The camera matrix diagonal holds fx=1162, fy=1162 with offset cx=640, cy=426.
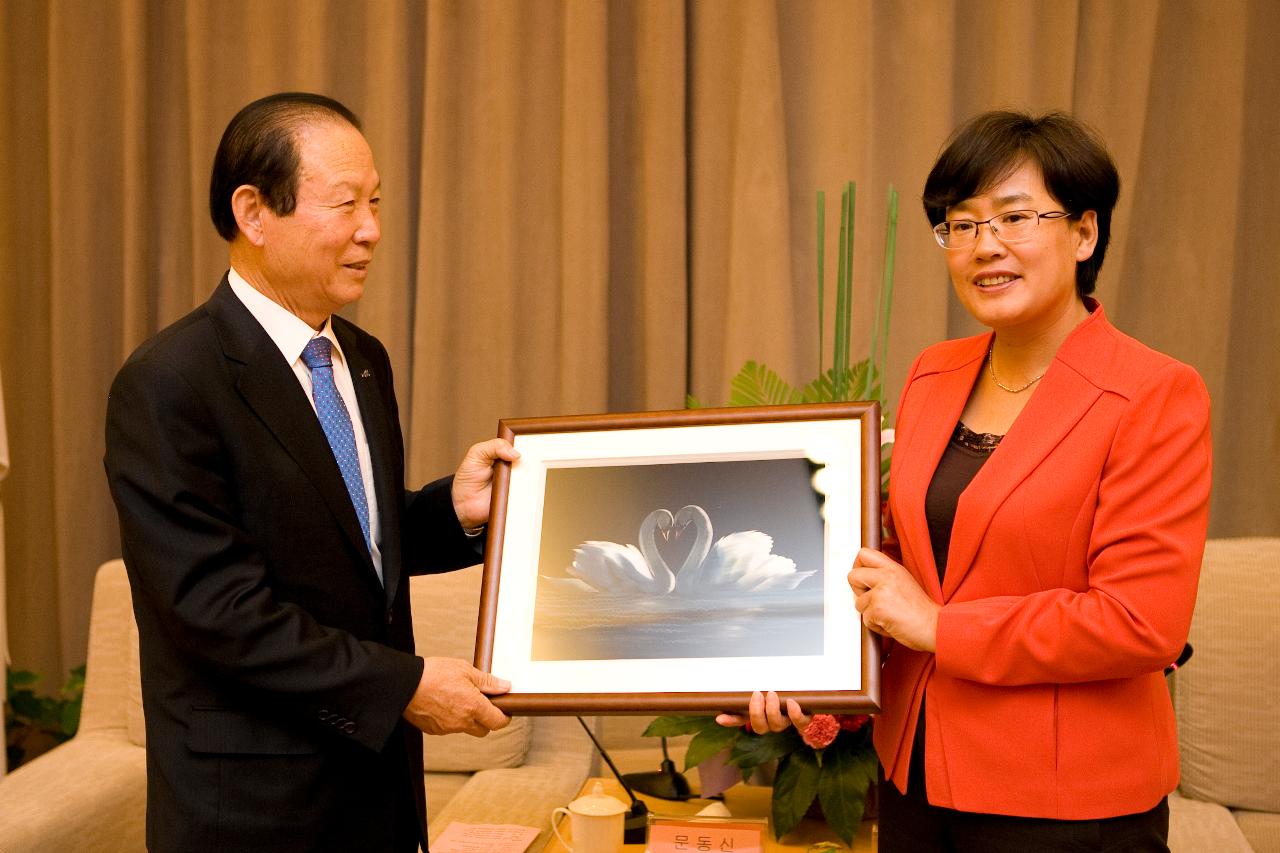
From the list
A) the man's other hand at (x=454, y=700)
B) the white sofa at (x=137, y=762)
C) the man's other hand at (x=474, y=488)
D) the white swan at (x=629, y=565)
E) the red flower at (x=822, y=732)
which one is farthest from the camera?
the white sofa at (x=137, y=762)

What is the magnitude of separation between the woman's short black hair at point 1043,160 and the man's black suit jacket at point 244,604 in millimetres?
1009

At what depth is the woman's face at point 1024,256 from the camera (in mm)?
1614

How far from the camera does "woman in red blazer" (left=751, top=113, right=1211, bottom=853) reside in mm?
1479

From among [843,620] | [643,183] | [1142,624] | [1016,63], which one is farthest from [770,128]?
[1142,624]

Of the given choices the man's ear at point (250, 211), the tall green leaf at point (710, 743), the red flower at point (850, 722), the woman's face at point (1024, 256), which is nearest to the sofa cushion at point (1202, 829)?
the red flower at point (850, 722)

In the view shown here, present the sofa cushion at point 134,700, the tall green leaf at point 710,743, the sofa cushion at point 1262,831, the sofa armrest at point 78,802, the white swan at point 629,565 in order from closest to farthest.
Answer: the white swan at point 629,565, the tall green leaf at point 710,743, the sofa armrest at point 78,802, the sofa cushion at point 1262,831, the sofa cushion at point 134,700

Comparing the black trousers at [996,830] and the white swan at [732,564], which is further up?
the white swan at [732,564]

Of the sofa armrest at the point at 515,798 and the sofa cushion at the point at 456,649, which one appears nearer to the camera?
the sofa armrest at the point at 515,798

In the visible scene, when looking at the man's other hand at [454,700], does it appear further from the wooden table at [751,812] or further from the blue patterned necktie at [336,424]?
the wooden table at [751,812]

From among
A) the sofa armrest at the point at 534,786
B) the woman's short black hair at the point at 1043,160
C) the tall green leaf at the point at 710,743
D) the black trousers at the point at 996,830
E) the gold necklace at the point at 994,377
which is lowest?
the sofa armrest at the point at 534,786

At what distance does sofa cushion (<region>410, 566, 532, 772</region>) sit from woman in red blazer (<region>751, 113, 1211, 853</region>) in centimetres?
142

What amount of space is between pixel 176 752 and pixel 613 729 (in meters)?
1.91

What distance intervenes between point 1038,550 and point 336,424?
3.42ft

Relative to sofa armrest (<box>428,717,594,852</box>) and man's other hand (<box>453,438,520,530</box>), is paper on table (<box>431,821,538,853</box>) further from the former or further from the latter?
man's other hand (<box>453,438,520,530</box>)
